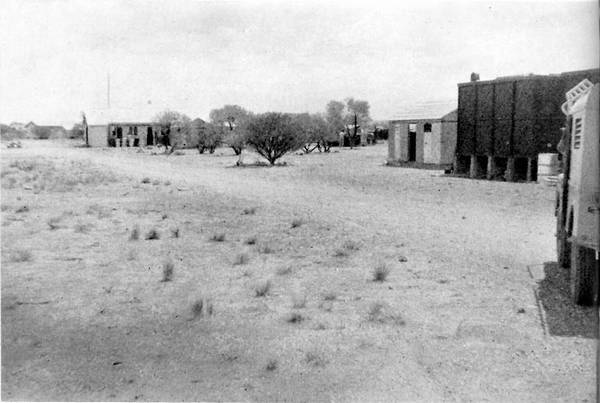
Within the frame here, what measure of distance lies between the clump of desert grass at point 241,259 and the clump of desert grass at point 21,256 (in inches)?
120

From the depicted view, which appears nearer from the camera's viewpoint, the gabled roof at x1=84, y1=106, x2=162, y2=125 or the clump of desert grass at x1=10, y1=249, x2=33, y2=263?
the clump of desert grass at x1=10, y1=249, x2=33, y2=263

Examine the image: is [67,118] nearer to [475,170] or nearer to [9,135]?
[9,135]

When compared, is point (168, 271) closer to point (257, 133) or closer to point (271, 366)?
point (271, 366)

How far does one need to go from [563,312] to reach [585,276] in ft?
1.59

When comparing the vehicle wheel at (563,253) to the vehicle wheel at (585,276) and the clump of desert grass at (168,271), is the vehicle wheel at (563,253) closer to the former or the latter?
the vehicle wheel at (585,276)

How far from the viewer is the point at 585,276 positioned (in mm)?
6516

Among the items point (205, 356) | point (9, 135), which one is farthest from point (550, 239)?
point (9, 135)

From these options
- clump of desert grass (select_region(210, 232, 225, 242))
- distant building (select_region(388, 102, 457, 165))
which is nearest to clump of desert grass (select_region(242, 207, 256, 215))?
clump of desert grass (select_region(210, 232, 225, 242))

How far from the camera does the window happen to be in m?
6.54

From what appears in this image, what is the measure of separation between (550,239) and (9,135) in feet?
290

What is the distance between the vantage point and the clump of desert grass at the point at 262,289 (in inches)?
290

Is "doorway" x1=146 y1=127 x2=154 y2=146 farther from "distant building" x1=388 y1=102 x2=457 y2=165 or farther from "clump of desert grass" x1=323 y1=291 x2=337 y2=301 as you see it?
"clump of desert grass" x1=323 y1=291 x2=337 y2=301

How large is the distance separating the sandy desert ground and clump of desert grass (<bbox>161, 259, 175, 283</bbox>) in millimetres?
77

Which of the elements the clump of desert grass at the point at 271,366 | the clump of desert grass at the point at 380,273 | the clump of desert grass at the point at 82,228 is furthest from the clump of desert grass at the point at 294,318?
the clump of desert grass at the point at 82,228
